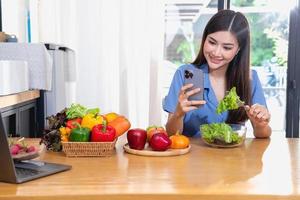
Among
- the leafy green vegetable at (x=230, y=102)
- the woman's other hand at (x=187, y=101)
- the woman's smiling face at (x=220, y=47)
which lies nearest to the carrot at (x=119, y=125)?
the woman's other hand at (x=187, y=101)

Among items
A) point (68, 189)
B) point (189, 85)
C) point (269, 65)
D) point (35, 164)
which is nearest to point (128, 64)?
point (269, 65)

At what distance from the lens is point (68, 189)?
2.96 feet

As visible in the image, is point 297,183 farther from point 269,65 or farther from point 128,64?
point 269,65

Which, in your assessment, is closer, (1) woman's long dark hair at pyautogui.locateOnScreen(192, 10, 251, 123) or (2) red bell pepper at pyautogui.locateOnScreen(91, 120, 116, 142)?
(2) red bell pepper at pyautogui.locateOnScreen(91, 120, 116, 142)

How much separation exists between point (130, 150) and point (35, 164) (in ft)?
1.06

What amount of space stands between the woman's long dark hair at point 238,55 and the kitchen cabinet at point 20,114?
3.00 feet

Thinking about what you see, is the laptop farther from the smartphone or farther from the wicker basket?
the smartphone

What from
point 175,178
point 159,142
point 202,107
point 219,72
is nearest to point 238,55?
point 219,72

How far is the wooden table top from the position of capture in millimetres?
886

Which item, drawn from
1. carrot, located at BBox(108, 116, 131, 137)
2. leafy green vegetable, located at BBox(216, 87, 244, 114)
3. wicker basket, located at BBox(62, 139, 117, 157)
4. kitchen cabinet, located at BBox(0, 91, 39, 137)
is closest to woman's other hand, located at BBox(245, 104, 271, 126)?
leafy green vegetable, located at BBox(216, 87, 244, 114)

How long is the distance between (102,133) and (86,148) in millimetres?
68

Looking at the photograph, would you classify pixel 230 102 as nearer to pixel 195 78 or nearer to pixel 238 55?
pixel 195 78

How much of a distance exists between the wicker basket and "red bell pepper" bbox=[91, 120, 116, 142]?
0.01 meters

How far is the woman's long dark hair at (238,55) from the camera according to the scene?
1850 millimetres
